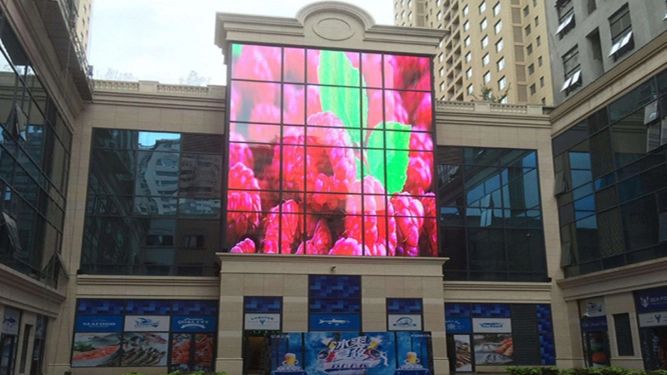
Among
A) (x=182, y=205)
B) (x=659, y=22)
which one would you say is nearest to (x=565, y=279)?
(x=659, y=22)

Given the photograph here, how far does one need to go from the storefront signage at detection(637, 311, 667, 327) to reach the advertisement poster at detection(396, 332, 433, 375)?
33.5 ft

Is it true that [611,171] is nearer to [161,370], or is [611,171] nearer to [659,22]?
[659,22]

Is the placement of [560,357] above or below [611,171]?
below

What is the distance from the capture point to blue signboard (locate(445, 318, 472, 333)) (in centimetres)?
3425

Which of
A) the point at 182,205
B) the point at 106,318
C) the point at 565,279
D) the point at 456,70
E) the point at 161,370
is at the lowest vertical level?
the point at 161,370

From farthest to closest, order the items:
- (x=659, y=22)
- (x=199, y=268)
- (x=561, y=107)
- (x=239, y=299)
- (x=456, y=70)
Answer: (x=456, y=70), (x=561, y=107), (x=199, y=268), (x=239, y=299), (x=659, y=22)

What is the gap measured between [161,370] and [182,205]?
8.16 meters

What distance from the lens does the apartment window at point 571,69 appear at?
1411 inches

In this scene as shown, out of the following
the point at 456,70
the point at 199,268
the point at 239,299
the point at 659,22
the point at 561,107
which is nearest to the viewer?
the point at 659,22

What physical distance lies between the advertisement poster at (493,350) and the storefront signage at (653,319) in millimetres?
7172

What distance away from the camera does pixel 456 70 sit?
8419cm

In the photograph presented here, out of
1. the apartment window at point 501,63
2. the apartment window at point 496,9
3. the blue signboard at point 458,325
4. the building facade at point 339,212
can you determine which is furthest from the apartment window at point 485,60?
the blue signboard at point 458,325

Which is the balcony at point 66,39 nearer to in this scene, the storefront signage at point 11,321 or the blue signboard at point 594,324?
the storefront signage at point 11,321

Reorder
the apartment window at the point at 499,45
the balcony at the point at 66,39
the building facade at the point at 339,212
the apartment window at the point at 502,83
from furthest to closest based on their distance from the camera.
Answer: the apartment window at the point at 499,45
the apartment window at the point at 502,83
the building facade at the point at 339,212
the balcony at the point at 66,39
